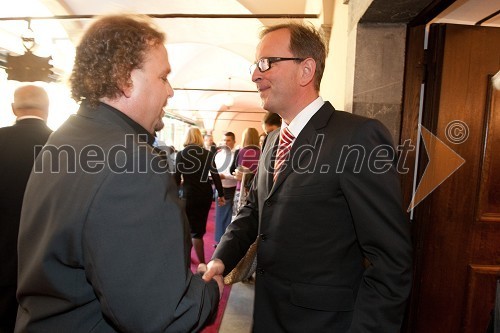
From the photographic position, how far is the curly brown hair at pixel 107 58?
1079mm

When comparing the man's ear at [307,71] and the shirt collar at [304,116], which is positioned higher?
the man's ear at [307,71]

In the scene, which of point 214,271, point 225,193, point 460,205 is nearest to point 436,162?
point 460,205

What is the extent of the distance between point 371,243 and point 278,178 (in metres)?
0.45

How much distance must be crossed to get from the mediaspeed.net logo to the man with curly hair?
1.51m

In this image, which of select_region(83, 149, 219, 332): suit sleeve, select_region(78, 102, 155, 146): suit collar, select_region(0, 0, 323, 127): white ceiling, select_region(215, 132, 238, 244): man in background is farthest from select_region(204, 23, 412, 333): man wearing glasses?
select_region(215, 132, 238, 244): man in background

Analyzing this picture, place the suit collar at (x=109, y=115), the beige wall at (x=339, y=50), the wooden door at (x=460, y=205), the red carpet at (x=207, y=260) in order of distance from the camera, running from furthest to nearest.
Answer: the red carpet at (x=207, y=260) → the beige wall at (x=339, y=50) → the wooden door at (x=460, y=205) → the suit collar at (x=109, y=115)

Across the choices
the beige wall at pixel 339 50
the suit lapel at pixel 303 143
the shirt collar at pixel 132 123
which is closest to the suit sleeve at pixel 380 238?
the suit lapel at pixel 303 143

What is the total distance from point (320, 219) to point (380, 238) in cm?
23

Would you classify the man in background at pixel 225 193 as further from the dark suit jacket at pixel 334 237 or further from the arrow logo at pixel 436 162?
the dark suit jacket at pixel 334 237

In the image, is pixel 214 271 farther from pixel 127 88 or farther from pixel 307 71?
pixel 307 71

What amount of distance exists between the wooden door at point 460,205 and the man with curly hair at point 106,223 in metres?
1.49

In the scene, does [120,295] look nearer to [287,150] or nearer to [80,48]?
[80,48]

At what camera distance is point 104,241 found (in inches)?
33.8

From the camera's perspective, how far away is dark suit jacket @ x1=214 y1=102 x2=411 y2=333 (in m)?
1.14
